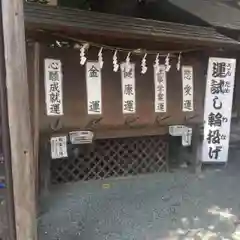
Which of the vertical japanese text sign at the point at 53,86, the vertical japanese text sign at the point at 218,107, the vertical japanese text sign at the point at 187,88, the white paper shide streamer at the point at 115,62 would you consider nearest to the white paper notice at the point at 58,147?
the vertical japanese text sign at the point at 53,86

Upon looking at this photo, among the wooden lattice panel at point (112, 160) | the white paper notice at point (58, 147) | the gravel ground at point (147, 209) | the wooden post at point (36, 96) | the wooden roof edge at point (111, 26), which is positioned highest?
the wooden roof edge at point (111, 26)

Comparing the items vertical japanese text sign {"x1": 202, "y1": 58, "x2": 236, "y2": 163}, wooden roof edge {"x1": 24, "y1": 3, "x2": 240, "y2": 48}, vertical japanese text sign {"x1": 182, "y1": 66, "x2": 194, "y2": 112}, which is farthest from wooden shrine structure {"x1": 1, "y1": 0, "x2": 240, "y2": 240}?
vertical japanese text sign {"x1": 202, "y1": 58, "x2": 236, "y2": 163}

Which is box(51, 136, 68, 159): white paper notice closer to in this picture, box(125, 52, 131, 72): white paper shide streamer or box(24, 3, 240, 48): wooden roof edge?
box(125, 52, 131, 72): white paper shide streamer

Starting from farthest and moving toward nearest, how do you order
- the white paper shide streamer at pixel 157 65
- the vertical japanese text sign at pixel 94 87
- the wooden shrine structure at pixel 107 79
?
the white paper shide streamer at pixel 157 65 → the vertical japanese text sign at pixel 94 87 → the wooden shrine structure at pixel 107 79

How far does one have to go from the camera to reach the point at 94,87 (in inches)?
243

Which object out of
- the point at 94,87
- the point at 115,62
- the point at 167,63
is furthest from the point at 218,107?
the point at 94,87

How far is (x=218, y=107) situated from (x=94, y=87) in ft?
8.17

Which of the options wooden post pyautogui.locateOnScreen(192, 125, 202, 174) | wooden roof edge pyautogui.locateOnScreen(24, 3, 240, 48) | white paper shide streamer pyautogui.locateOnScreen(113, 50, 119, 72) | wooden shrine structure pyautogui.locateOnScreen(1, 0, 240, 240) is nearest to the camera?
wooden roof edge pyautogui.locateOnScreen(24, 3, 240, 48)

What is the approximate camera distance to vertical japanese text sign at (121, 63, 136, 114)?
21.1 ft

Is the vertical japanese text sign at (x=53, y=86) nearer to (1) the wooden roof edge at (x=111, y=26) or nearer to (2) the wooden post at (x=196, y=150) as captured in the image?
(1) the wooden roof edge at (x=111, y=26)

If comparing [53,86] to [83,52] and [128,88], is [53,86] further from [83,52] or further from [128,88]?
[128,88]

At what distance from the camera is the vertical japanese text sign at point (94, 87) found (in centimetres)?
610

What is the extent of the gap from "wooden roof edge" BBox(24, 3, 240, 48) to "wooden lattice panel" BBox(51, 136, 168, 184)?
2.25 meters

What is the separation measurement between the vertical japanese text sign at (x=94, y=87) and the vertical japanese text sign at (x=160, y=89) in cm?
114
